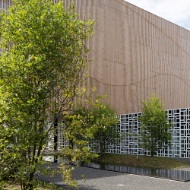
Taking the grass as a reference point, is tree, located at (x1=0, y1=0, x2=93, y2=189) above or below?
above

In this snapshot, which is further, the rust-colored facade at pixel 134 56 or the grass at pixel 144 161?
the rust-colored facade at pixel 134 56

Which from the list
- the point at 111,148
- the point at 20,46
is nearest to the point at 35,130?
the point at 20,46

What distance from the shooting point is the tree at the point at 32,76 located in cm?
429

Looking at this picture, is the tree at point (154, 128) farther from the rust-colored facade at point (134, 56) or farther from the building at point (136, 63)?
the rust-colored facade at point (134, 56)

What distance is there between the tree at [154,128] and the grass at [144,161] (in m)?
0.86

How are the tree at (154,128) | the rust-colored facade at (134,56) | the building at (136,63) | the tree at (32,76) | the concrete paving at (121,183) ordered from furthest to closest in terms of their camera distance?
the rust-colored facade at (134,56) → the building at (136,63) → the tree at (154,128) → the concrete paving at (121,183) → the tree at (32,76)

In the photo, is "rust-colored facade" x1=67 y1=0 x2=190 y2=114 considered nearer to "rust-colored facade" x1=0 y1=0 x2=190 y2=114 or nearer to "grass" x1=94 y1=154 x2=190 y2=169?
"rust-colored facade" x1=0 y1=0 x2=190 y2=114

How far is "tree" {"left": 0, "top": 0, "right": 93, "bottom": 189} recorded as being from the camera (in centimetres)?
429


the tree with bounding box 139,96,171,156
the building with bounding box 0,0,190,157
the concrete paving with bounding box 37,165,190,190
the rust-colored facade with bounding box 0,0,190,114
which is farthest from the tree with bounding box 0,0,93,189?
the rust-colored facade with bounding box 0,0,190,114

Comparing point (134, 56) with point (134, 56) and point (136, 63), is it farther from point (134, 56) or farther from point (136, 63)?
point (136, 63)

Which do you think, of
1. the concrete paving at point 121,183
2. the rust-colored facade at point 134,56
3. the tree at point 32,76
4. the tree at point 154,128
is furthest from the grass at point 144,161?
the tree at point 32,76

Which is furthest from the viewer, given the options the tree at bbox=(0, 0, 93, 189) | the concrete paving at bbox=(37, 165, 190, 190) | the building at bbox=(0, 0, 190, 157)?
the building at bbox=(0, 0, 190, 157)

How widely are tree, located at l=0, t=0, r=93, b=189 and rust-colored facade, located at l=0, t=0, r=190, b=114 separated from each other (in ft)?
61.2

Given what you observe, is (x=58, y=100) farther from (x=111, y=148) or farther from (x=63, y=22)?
(x=111, y=148)
